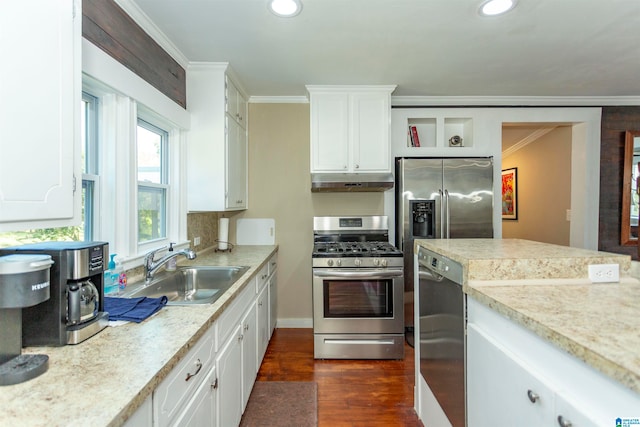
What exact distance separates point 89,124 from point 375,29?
1.78 meters

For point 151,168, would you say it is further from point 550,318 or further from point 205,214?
point 550,318

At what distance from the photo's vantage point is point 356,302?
2.64 metres

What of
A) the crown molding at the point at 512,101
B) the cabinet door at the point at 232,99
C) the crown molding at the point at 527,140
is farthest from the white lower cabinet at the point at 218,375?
the crown molding at the point at 527,140

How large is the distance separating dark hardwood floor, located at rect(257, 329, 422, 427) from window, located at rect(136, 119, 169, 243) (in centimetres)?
139

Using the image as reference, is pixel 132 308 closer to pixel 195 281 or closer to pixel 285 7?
pixel 195 281

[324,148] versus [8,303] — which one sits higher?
[324,148]

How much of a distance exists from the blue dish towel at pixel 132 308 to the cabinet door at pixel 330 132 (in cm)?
196

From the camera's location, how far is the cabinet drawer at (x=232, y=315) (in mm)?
1426

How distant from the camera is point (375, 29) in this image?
1986 millimetres

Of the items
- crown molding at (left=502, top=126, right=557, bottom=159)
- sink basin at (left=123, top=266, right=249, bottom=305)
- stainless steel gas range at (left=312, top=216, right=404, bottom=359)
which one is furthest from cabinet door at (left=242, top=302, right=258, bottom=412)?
crown molding at (left=502, top=126, right=557, bottom=159)

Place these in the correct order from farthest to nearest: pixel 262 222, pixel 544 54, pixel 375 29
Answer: pixel 262 222 < pixel 544 54 < pixel 375 29

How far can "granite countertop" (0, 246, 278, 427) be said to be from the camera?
0.67 metres

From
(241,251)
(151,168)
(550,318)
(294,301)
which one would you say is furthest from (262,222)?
(550,318)

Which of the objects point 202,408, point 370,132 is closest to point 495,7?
point 370,132
